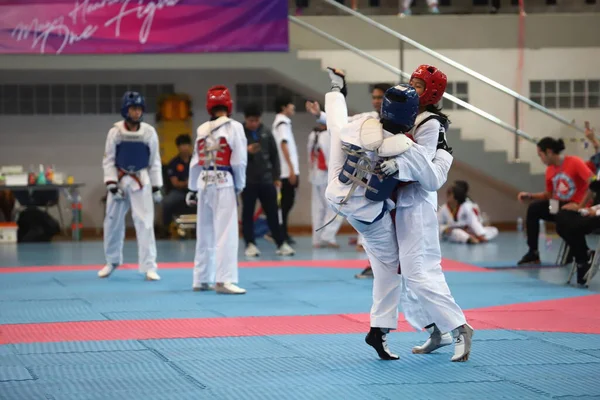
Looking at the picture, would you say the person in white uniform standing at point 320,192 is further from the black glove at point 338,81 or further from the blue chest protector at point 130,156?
the black glove at point 338,81

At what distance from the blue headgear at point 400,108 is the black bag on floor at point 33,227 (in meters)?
10.0

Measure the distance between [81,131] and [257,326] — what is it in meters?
10.2

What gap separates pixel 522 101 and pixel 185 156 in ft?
16.5

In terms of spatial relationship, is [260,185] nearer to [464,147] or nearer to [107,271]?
[107,271]

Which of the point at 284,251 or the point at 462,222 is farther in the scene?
the point at 462,222

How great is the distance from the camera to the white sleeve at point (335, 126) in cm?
548

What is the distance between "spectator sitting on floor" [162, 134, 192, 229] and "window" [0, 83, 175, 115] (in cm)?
159

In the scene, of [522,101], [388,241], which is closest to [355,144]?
[388,241]

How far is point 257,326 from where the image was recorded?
6973 millimetres

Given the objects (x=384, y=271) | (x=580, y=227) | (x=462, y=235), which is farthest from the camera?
(x=462, y=235)

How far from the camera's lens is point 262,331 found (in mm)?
6762

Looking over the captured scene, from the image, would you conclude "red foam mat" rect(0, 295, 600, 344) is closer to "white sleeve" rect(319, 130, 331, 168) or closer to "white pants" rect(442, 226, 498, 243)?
"white sleeve" rect(319, 130, 331, 168)

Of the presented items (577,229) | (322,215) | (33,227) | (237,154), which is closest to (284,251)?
(322,215)

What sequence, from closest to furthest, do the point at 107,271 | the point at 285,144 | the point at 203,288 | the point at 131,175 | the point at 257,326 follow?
the point at 257,326 < the point at 203,288 < the point at 131,175 < the point at 107,271 < the point at 285,144
